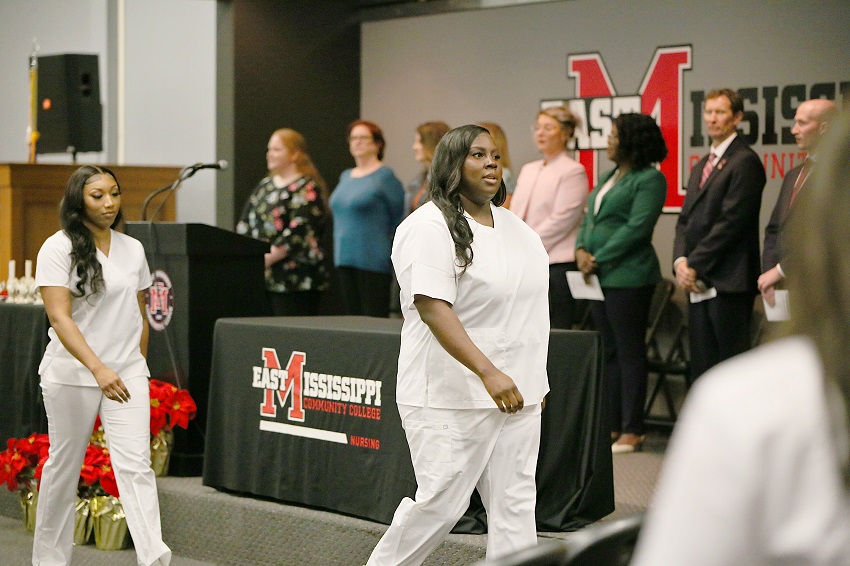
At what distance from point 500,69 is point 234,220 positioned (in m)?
2.17

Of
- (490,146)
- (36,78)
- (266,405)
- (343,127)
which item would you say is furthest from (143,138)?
(490,146)

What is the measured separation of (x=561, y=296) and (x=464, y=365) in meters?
3.15

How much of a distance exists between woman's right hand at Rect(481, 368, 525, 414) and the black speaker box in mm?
5858

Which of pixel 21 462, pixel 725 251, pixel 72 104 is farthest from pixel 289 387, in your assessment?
pixel 72 104

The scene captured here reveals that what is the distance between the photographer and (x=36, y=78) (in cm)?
862

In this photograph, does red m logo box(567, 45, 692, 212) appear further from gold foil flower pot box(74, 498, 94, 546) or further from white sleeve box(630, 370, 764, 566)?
white sleeve box(630, 370, 764, 566)

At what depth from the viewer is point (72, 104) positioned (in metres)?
8.47

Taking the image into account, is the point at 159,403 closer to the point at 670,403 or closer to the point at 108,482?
the point at 108,482

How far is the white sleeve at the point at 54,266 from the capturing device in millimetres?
4441

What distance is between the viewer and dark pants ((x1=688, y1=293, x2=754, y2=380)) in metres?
5.75

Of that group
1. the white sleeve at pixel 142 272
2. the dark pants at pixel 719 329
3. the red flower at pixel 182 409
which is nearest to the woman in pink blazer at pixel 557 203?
the dark pants at pixel 719 329

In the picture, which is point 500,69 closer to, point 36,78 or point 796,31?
point 796,31

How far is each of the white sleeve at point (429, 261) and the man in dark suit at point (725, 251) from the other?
261 centimetres

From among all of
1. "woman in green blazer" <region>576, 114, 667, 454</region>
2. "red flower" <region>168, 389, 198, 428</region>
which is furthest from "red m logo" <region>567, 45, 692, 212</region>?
"red flower" <region>168, 389, 198, 428</region>
